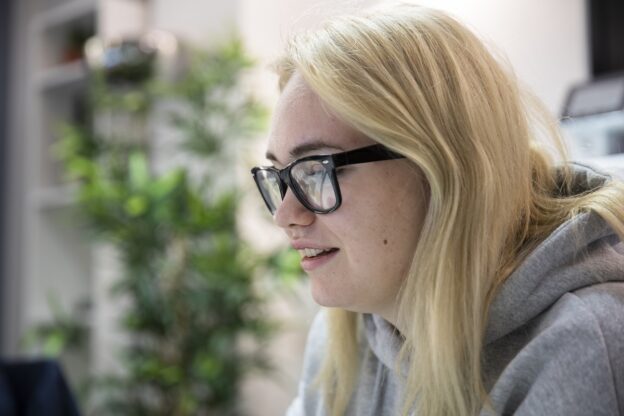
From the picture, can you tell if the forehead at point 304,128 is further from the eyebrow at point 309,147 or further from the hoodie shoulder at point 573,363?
the hoodie shoulder at point 573,363

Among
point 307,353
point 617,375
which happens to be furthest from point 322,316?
point 617,375

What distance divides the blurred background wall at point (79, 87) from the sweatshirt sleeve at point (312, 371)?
115 centimetres

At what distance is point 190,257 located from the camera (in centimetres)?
284

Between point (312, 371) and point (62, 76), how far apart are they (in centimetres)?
298

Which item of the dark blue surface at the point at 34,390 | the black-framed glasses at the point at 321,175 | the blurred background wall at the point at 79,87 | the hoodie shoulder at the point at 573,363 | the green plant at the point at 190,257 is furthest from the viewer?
the blurred background wall at the point at 79,87

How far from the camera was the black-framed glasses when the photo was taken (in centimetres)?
95

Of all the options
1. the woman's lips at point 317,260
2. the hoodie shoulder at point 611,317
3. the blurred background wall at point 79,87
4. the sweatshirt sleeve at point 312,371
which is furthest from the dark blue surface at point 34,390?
the hoodie shoulder at point 611,317

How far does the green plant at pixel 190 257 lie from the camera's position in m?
2.74

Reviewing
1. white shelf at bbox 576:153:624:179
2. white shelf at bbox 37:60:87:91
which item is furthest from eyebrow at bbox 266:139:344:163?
white shelf at bbox 37:60:87:91

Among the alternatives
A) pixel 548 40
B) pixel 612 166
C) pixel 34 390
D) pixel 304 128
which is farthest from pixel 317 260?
pixel 548 40

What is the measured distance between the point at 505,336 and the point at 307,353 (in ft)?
1.58

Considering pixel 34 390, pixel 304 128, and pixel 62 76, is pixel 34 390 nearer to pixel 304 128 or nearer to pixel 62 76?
pixel 304 128

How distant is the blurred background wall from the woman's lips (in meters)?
1.27

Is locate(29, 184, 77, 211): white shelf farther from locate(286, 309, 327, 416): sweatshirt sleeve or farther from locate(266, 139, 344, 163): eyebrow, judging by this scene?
locate(266, 139, 344, 163): eyebrow
